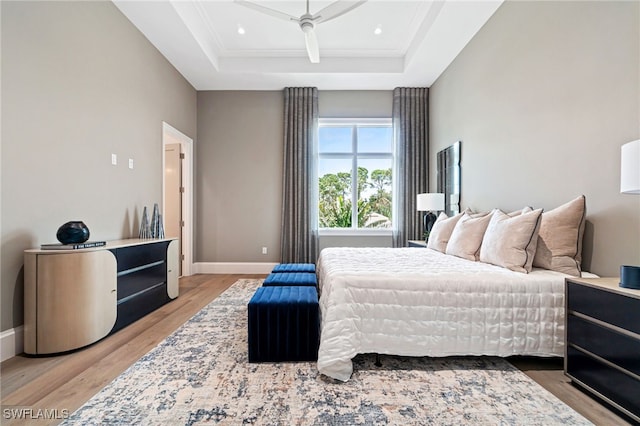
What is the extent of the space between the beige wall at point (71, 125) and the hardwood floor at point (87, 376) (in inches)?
19.2

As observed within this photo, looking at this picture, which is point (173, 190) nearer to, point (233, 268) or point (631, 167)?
point (233, 268)

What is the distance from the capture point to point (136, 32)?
3.56 metres

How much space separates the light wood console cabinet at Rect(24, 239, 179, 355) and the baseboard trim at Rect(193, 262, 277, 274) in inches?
97.8

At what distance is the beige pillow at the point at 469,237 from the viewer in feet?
8.95

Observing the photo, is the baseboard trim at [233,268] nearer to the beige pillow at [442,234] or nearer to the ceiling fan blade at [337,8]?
the beige pillow at [442,234]

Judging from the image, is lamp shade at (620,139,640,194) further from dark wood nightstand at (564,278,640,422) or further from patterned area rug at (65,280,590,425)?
patterned area rug at (65,280,590,425)

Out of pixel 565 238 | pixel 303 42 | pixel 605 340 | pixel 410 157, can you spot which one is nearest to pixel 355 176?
pixel 410 157

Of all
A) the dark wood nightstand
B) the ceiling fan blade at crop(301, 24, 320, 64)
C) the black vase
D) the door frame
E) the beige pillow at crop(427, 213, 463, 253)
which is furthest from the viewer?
the door frame

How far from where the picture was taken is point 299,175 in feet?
17.1

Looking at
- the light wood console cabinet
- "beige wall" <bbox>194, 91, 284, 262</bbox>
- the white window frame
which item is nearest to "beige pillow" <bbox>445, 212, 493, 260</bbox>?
the white window frame

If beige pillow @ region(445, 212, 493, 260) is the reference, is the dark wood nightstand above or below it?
below

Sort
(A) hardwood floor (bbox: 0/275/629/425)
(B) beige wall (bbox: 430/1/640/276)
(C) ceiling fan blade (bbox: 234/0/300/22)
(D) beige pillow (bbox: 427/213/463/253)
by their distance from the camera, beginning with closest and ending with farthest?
(A) hardwood floor (bbox: 0/275/629/425), (B) beige wall (bbox: 430/1/640/276), (C) ceiling fan blade (bbox: 234/0/300/22), (D) beige pillow (bbox: 427/213/463/253)

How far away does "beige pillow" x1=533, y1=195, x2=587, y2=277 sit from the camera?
2084mm

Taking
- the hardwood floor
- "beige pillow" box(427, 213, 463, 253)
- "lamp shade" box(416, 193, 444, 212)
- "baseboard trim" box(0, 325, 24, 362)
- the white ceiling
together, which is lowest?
the hardwood floor
